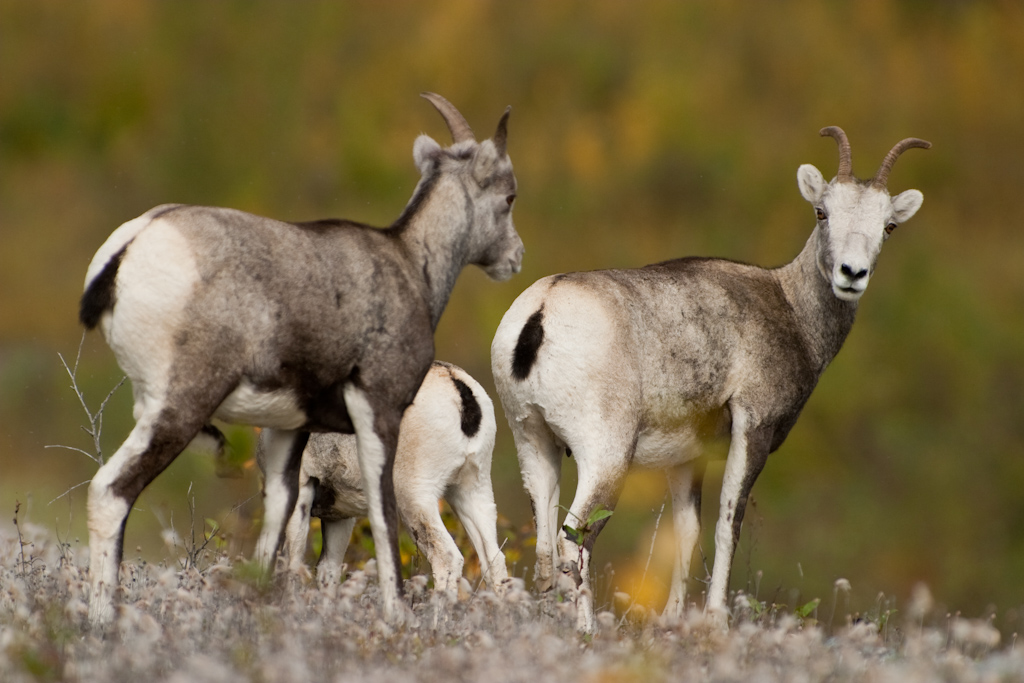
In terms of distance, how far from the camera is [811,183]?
8.09 m

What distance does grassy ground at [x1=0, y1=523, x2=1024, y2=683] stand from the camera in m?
4.28

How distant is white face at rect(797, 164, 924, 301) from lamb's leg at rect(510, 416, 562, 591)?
2.04 meters

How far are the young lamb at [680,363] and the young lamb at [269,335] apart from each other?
802 mm

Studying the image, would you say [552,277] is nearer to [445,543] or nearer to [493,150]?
[493,150]

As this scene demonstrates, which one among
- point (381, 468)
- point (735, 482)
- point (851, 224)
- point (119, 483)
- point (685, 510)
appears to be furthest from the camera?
point (685, 510)

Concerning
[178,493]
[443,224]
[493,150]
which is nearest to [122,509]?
[443,224]

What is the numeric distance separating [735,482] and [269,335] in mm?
3268

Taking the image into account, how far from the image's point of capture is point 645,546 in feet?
24.4

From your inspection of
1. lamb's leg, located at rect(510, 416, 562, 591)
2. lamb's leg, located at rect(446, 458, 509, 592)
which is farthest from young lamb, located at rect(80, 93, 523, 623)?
lamb's leg, located at rect(446, 458, 509, 592)

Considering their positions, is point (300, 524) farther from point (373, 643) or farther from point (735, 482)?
point (373, 643)

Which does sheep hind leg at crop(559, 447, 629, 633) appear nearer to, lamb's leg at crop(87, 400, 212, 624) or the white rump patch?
the white rump patch

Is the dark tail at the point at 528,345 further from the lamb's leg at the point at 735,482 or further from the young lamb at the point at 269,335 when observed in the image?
the lamb's leg at the point at 735,482

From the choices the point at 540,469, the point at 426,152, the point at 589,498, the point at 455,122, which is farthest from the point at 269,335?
the point at 540,469

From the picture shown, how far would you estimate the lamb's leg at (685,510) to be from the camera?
7707 mm
